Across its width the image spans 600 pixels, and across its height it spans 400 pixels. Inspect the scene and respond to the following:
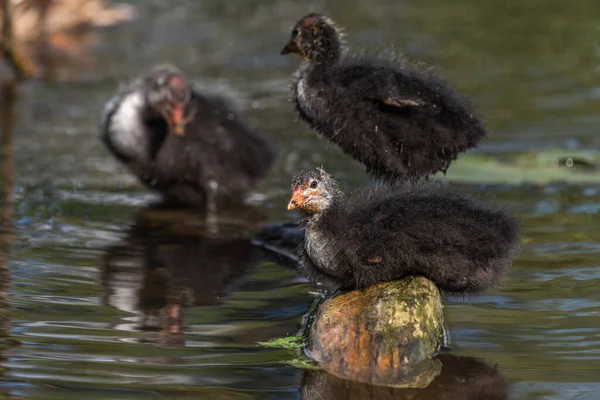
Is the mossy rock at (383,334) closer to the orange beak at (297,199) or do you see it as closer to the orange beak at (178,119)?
the orange beak at (297,199)

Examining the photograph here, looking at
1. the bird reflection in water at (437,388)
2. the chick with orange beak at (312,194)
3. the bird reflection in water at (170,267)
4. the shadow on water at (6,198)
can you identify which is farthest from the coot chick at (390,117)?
the shadow on water at (6,198)

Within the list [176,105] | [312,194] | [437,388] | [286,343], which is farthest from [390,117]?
[176,105]

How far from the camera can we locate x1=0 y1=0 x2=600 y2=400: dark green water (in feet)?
17.8

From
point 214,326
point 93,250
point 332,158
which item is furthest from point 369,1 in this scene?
point 214,326

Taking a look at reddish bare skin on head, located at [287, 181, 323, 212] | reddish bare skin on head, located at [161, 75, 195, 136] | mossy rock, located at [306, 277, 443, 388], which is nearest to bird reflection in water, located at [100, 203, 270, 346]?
reddish bare skin on head, located at [161, 75, 195, 136]

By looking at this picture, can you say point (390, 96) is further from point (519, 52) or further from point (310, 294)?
point (519, 52)

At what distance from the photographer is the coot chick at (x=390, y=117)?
6836 millimetres

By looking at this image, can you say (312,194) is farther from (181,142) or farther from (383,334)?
(181,142)

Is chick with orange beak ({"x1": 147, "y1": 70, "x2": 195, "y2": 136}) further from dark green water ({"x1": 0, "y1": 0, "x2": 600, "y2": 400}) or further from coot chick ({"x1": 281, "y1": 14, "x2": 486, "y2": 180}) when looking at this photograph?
coot chick ({"x1": 281, "y1": 14, "x2": 486, "y2": 180})

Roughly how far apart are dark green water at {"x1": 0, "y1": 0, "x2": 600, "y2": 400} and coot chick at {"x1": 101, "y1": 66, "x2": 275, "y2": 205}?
27 centimetres

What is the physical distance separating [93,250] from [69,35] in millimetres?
8679

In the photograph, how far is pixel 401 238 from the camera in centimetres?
566

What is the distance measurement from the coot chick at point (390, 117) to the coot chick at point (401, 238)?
0.99m

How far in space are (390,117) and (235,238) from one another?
201cm
